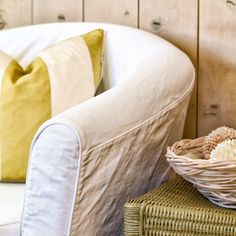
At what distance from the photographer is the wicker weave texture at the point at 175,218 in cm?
108

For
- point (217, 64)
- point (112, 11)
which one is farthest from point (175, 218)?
point (112, 11)

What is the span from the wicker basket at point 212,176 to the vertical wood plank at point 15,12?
0.88 m

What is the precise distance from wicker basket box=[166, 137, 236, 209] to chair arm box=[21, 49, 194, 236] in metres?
0.10

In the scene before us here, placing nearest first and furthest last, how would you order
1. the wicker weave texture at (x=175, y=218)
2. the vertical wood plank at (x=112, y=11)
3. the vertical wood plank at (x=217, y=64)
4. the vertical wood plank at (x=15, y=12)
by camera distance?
the wicker weave texture at (x=175, y=218), the vertical wood plank at (x=217, y=64), the vertical wood plank at (x=112, y=11), the vertical wood plank at (x=15, y=12)

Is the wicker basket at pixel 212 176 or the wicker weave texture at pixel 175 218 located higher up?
the wicker basket at pixel 212 176

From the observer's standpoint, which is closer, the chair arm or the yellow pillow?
the chair arm

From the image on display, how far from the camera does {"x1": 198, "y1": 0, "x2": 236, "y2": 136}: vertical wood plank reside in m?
1.62

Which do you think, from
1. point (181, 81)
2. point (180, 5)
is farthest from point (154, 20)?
point (181, 81)

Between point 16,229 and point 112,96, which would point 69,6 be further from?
point 16,229

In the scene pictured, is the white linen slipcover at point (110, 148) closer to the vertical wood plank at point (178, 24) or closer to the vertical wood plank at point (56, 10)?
the vertical wood plank at point (178, 24)

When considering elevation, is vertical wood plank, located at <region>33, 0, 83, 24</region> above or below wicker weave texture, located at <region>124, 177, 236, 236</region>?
above

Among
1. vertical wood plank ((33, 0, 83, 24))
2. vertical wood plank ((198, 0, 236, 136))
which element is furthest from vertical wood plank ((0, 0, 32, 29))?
vertical wood plank ((198, 0, 236, 136))

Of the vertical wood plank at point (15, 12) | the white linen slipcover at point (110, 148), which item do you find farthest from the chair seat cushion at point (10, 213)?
the vertical wood plank at point (15, 12)

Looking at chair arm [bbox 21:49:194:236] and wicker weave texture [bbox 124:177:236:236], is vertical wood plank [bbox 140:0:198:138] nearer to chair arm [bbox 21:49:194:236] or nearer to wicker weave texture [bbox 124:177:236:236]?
chair arm [bbox 21:49:194:236]
